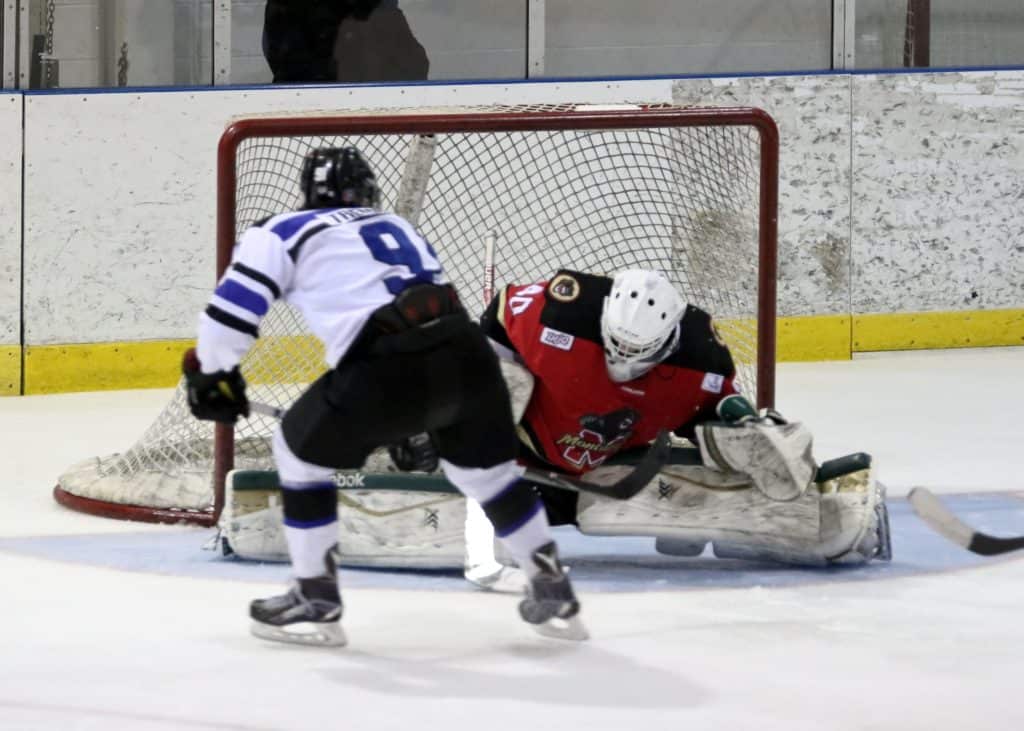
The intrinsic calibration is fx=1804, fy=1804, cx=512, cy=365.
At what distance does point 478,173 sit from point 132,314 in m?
1.56

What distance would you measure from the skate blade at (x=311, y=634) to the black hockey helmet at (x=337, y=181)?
781mm

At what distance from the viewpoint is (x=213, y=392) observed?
3.21 meters

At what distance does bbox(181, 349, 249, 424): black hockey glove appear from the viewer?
10.5 feet

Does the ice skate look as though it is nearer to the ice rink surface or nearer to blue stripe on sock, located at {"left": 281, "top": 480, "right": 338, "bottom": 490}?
the ice rink surface

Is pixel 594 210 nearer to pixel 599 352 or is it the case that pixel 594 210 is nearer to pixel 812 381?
pixel 812 381

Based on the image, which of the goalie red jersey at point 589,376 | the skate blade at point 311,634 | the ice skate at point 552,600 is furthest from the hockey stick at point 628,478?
the skate blade at point 311,634

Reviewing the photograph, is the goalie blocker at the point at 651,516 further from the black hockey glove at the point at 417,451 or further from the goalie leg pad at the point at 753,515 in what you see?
the black hockey glove at the point at 417,451

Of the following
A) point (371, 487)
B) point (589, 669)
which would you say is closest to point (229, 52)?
point (371, 487)

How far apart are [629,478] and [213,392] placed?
107 cm

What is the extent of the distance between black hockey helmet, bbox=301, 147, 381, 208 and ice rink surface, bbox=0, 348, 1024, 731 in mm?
829

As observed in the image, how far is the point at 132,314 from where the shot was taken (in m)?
6.50

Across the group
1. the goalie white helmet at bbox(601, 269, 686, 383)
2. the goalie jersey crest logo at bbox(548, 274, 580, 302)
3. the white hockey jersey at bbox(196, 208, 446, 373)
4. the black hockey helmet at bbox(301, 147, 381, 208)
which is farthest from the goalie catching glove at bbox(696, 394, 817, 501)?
the black hockey helmet at bbox(301, 147, 381, 208)

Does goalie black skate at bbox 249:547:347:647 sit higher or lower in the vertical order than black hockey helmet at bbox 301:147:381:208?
lower

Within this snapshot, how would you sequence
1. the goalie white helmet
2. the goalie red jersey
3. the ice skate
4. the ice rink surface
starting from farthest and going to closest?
the goalie red jersey < the goalie white helmet < the ice skate < the ice rink surface
